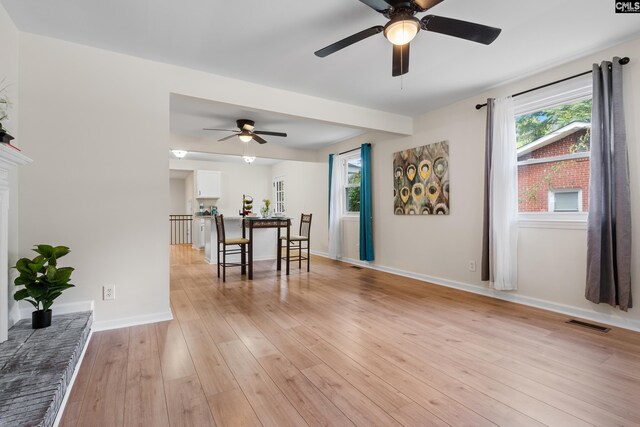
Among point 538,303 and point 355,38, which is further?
point 538,303

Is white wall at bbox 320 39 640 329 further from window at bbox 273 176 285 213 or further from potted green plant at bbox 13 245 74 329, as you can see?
potted green plant at bbox 13 245 74 329

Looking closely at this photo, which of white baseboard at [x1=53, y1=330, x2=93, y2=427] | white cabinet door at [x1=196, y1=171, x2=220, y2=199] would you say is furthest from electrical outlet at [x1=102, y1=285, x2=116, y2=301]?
white cabinet door at [x1=196, y1=171, x2=220, y2=199]

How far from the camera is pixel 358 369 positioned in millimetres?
1957

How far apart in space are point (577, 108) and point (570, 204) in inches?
37.8

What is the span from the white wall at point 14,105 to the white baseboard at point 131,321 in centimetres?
54

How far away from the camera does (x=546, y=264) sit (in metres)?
3.18

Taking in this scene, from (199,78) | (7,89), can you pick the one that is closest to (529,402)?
(199,78)

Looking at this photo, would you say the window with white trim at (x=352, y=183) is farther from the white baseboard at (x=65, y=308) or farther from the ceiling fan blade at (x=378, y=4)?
the white baseboard at (x=65, y=308)

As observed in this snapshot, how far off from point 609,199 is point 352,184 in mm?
4018

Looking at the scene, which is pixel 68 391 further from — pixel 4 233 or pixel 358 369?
pixel 358 369

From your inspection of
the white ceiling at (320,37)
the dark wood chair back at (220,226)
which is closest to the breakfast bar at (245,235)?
the dark wood chair back at (220,226)

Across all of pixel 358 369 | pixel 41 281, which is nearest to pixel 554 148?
pixel 358 369

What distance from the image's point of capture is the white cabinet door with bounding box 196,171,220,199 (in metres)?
8.50

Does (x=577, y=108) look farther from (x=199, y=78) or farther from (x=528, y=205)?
(x=199, y=78)
